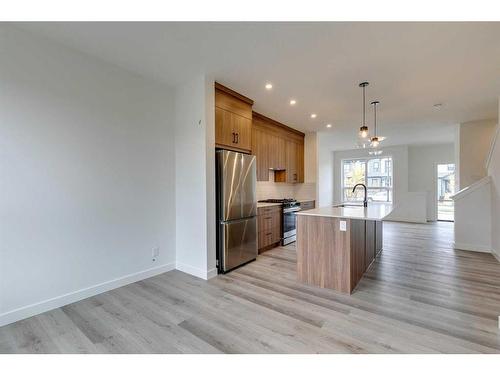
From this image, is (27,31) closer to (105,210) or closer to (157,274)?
(105,210)

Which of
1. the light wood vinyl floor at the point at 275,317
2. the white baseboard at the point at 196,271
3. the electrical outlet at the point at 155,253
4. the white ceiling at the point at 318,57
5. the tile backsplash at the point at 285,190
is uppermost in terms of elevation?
the white ceiling at the point at 318,57

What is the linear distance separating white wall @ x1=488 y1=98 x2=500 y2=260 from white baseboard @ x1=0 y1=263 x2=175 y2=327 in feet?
17.6

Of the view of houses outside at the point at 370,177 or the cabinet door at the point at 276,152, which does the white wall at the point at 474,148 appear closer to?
the view of houses outside at the point at 370,177

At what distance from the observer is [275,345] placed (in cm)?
183

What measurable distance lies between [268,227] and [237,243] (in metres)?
1.11

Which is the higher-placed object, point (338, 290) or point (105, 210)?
point (105, 210)

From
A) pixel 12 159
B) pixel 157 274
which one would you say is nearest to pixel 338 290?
pixel 157 274

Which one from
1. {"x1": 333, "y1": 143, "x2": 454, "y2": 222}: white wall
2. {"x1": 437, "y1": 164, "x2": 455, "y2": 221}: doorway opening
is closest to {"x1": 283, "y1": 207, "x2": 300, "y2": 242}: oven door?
{"x1": 333, "y1": 143, "x2": 454, "y2": 222}: white wall

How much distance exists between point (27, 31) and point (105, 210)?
1864 millimetres

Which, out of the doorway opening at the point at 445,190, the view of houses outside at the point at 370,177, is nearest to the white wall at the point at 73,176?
the view of houses outside at the point at 370,177

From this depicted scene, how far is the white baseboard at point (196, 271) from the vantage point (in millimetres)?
3182

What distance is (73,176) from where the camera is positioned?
256cm

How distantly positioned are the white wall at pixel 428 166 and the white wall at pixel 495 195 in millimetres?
4234
